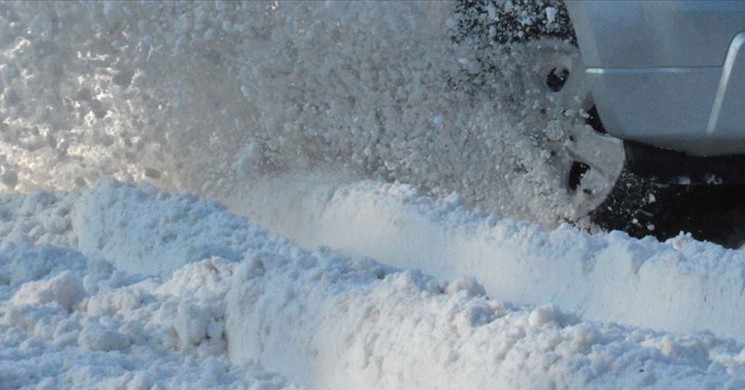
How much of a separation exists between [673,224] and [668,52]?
76 centimetres

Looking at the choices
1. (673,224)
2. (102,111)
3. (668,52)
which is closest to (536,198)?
(673,224)

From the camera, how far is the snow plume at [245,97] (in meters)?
5.69

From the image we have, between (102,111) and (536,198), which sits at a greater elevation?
(102,111)

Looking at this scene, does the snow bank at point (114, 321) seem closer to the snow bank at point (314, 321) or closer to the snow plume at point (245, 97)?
the snow bank at point (314, 321)

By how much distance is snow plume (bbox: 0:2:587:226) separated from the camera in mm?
5691

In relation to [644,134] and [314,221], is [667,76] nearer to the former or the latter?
[644,134]

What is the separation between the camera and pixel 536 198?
5.48 metres

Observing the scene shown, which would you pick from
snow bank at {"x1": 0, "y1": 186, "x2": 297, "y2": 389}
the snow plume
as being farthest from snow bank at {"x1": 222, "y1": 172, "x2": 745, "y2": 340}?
snow bank at {"x1": 0, "y1": 186, "x2": 297, "y2": 389}

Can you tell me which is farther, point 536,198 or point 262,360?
point 536,198

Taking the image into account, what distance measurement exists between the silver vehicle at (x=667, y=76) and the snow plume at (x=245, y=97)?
0.69 meters

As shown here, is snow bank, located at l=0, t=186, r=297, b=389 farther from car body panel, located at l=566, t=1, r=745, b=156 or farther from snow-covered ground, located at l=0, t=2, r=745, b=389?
car body panel, located at l=566, t=1, r=745, b=156

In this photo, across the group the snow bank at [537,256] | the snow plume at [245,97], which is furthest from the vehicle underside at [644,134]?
the snow bank at [537,256]

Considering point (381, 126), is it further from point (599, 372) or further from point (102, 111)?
point (599, 372)

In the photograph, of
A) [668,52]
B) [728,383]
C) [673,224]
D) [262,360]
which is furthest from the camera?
[673,224]
